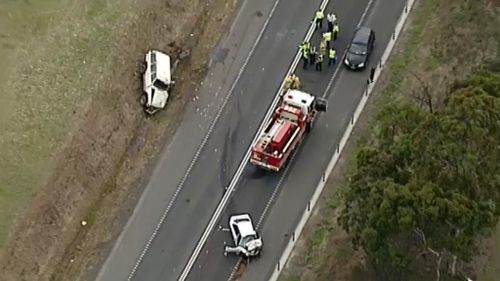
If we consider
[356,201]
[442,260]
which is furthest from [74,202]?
[442,260]

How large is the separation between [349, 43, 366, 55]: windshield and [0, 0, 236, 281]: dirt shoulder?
8.39 m

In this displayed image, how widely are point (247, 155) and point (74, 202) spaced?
991 cm

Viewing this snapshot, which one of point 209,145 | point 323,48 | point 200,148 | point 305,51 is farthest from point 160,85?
point 323,48

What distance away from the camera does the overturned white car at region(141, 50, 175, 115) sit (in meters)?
60.0

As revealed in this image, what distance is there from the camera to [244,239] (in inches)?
2101

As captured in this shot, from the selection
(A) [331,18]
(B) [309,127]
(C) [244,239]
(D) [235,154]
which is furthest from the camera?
(A) [331,18]

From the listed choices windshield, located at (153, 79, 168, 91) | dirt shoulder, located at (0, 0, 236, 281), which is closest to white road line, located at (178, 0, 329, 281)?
dirt shoulder, located at (0, 0, 236, 281)

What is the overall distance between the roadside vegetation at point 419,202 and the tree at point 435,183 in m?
0.04

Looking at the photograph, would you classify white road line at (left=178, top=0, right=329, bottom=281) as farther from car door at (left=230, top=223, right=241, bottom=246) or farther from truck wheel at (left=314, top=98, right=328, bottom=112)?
truck wheel at (left=314, top=98, right=328, bottom=112)

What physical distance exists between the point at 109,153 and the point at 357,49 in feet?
51.9

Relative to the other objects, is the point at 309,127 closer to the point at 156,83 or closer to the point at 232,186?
the point at 232,186

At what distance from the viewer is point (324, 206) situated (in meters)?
55.4

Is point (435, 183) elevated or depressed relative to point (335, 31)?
depressed

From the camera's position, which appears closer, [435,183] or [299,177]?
[435,183]
